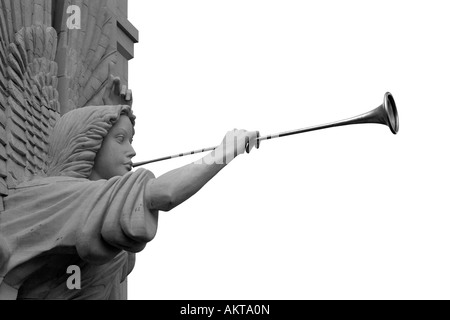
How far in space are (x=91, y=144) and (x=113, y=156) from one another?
8.6 inches

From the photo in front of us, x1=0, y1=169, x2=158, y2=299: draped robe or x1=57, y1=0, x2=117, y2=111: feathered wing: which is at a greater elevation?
x1=57, y1=0, x2=117, y2=111: feathered wing

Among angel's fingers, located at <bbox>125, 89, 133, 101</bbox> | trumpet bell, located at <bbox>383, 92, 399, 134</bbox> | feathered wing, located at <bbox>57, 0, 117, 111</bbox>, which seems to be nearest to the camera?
trumpet bell, located at <bbox>383, 92, 399, 134</bbox>

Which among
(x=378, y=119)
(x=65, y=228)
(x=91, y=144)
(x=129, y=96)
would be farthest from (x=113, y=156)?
(x=378, y=119)

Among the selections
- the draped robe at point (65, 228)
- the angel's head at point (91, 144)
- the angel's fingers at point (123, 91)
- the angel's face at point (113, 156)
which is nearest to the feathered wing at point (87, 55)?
the angel's fingers at point (123, 91)

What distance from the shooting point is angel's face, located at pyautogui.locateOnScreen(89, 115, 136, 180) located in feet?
28.7

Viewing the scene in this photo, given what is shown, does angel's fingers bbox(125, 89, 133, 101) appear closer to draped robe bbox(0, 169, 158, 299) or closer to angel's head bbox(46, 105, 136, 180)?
angel's head bbox(46, 105, 136, 180)

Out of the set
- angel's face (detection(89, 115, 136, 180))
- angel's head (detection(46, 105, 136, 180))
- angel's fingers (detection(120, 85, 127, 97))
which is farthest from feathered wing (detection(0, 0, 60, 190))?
angel's fingers (detection(120, 85, 127, 97))

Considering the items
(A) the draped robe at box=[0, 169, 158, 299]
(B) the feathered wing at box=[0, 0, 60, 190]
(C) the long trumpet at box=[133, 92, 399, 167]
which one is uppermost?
(B) the feathered wing at box=[0, 0, 60, 190]

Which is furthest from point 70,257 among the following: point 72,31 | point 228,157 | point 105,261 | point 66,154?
point 72,31

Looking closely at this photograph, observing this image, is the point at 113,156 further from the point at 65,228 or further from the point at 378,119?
the point at 378,119

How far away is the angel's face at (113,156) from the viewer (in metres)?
8.74

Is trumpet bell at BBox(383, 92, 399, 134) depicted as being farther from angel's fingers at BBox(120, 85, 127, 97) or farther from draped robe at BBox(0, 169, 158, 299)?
angel's fingers at BBox(120, 85, 127, 97)

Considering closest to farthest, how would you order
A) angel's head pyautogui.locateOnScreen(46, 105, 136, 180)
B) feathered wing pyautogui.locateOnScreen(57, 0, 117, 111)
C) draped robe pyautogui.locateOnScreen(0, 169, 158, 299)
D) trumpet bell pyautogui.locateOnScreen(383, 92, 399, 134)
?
draped robe pyautogui.locateOnScreen(0, 169, 158, 299) < trumpet bell pyautogui.locateOnScreen(383, 92, 399, 134) < angel's head pyautogui.locateOnScreen(46, 105, 136, 180) < feathered wing pyautogui.locateOnScreen(57, 0, 117, 111)

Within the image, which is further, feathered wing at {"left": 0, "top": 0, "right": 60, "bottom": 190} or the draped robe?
feathered wing at {"left": 0, "top": 0, "right": 60, "bottom": 190}
